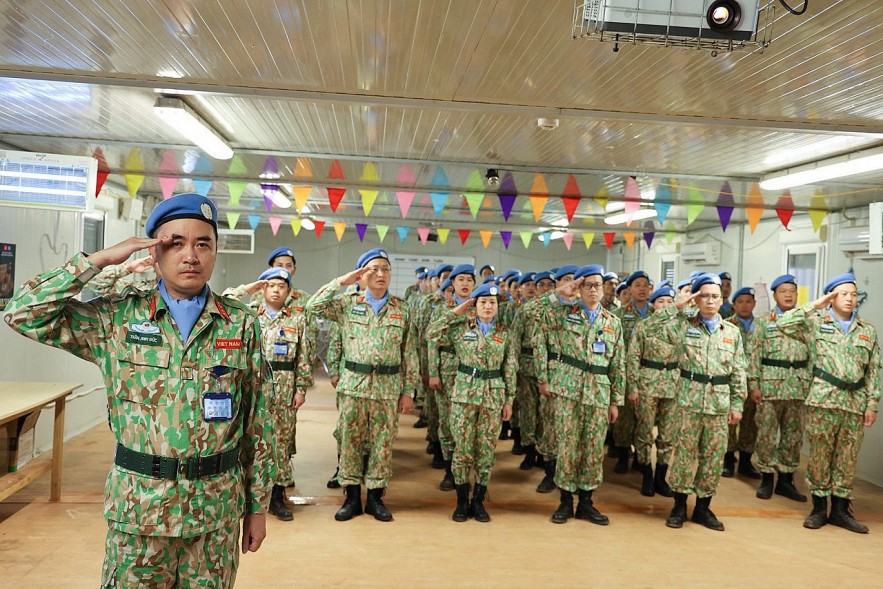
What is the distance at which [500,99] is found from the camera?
3.82m

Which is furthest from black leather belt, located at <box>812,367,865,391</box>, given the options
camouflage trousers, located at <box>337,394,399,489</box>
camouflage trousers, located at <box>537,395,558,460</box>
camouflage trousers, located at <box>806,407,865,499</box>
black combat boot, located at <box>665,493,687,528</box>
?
camouflage trousers, located at <box>337,394,399,489</box>

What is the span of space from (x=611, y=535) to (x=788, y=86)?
298 cm

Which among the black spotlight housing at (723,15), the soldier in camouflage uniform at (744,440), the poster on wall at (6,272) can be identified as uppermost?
the black spotlight housing at (723,15)

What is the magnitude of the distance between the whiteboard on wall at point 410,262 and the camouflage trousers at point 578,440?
10.3 meters

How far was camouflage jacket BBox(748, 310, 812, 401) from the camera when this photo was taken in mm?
5438

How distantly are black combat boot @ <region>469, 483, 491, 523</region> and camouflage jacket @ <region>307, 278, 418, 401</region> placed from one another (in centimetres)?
88

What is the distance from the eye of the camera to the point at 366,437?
4379mm

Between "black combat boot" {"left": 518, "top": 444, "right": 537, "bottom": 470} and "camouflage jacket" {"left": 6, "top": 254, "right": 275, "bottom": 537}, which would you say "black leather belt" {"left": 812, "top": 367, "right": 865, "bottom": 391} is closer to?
"black combat boot" {"left": 518, "top": 444, "right": 537, "bottom": 470}

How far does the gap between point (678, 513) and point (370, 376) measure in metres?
2.42

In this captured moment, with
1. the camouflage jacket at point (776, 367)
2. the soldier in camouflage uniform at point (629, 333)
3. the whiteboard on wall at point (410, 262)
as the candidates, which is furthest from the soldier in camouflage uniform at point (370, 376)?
the whiteboard on wall at point (410, 262)

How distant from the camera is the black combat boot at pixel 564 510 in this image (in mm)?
4477

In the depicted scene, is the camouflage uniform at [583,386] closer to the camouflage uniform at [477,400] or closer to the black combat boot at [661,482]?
the camouflage uniform at [477,400]

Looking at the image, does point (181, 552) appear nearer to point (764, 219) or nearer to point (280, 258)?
point (280, 258)

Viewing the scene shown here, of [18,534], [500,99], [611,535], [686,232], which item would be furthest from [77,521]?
[686,232]
